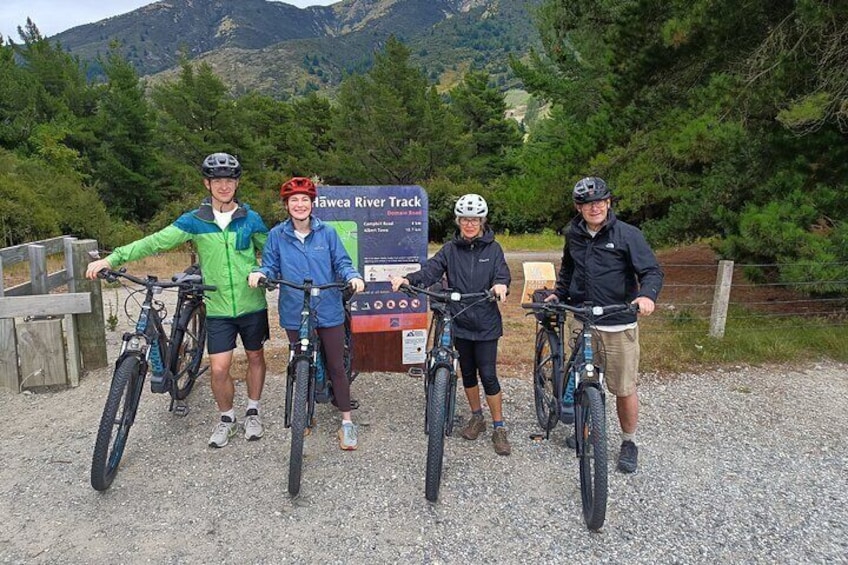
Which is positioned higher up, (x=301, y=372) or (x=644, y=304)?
(x=644, y=304)

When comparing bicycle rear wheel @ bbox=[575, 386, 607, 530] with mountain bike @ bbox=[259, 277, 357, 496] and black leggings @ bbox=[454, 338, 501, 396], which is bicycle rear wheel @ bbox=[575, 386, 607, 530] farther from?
mountain bike @ bbox=[259, 277, 357, 496]

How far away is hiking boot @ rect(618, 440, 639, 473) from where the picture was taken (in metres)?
3.77

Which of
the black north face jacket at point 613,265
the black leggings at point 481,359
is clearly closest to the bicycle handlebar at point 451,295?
the black leggings at point 481,359

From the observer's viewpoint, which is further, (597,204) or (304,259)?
(304,259)

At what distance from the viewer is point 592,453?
3.17m

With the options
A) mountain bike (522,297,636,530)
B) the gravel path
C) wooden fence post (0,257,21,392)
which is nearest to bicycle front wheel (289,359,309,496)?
the gravel path

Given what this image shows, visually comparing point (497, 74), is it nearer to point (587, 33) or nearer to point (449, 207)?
point (449, 207)

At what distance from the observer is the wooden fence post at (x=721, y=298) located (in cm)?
647

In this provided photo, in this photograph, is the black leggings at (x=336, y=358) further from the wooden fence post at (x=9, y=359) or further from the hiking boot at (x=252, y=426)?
the wooden fence post at (x=9, y=359)

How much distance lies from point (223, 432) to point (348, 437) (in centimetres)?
93

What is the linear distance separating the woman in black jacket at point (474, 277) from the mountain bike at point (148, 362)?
1620 millimetres

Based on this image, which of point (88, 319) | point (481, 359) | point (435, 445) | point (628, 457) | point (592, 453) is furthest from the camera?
point (88, 319)

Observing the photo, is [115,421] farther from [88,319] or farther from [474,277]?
[474,277]

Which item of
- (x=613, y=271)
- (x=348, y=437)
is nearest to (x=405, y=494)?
(x=348, y=437)
